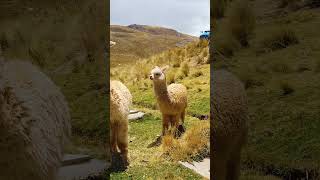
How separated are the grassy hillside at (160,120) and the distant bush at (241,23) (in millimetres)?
448

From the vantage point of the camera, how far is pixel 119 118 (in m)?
4.19

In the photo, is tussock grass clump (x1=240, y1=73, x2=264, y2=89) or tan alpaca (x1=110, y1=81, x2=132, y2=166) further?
tussock grass clump (x1=240, y1=73, x2=264, y2=89)

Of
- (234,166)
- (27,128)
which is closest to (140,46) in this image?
(234,166)

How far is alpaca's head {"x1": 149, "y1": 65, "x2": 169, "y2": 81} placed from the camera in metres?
4.46

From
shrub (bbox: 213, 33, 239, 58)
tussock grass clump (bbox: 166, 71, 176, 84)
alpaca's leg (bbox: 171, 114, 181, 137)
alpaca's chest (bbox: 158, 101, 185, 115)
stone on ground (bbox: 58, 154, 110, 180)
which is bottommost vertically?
stone on ground (bbox: 58, 154, 110, 180)

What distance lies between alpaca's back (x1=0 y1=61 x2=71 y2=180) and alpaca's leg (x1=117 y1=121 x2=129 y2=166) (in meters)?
1.28

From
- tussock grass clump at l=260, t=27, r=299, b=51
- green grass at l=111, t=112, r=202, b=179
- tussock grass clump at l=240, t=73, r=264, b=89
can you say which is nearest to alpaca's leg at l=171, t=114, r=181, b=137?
green grass at l=111, t=112, r=202, b=179

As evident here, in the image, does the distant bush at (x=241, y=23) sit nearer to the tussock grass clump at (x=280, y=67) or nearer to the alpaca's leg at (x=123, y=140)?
the tussock grass clump at (x=280, y=67)

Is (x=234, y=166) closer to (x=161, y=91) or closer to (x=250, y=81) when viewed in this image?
(x=161, y=91)

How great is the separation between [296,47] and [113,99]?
279 cm

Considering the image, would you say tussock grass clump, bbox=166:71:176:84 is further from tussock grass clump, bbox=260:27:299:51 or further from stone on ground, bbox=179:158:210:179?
stone on ground, bbox=179:158:210:179

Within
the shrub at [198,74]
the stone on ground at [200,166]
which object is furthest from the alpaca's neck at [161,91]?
the shrub at [198,74]

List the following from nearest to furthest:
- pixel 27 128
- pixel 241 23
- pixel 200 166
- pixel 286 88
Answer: pixel 27 128
pixel 200 166
pixel 286 88
pixel 241 23

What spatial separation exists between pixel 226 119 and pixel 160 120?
1.96 metres
